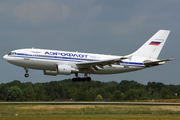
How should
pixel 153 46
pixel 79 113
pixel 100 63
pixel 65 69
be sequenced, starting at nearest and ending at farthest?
1. pixel 79 113
2. pixel 65 69
3. pixel 100 63
4. pixel 153 46

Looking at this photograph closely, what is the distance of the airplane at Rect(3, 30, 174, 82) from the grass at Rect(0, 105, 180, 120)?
596cm

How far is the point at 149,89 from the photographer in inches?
5285

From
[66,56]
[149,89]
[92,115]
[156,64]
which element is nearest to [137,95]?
[149,89]

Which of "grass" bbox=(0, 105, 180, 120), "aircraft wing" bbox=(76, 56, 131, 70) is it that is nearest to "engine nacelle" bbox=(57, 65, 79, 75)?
"aircraft wing" bbox=(76, 56, 131, 70)

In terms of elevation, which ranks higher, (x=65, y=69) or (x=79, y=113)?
(x=65, y=69)

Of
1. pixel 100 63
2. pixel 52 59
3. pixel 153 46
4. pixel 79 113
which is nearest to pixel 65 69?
pixel 52 59

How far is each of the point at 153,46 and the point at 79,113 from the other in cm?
2310

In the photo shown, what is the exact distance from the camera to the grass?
169 feet

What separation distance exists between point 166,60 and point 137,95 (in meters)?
42.7

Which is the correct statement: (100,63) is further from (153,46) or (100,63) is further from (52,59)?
(153,46)

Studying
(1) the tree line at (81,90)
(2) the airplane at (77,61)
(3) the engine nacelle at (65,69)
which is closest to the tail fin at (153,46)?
(2) the airplane at (77,61)

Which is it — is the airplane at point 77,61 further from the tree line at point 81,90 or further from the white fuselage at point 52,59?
the tree line at point 81,90

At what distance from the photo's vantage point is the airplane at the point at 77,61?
202ft

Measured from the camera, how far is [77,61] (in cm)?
6391
